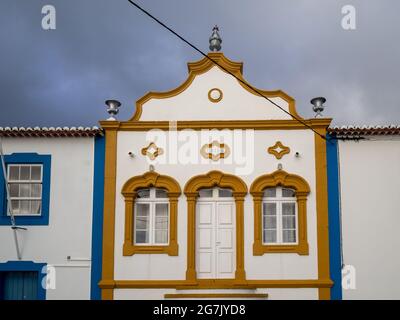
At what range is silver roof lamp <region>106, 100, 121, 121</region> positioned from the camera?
48.3 feet

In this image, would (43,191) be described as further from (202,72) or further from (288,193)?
(288,193)

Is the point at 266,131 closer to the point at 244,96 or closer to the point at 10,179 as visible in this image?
the point at 244,96

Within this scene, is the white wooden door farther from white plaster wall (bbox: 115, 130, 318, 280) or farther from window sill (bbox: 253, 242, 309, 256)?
Answer: window sill (bbox: 253, 242, 309, 256)

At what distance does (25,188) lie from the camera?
14672mm

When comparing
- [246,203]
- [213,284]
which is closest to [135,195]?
[246,203]

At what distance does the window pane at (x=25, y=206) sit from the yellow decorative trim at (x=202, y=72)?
3.28 m

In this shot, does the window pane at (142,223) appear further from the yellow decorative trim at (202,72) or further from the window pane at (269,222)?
the window pane at (269,222)

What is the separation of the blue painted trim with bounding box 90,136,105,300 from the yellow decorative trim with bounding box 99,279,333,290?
262 millimetres

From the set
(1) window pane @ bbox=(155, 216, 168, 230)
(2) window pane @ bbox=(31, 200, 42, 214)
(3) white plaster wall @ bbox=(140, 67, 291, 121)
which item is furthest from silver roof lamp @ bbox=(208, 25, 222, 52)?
(2) window pane @ bbox=(31, 200, 42, 214)

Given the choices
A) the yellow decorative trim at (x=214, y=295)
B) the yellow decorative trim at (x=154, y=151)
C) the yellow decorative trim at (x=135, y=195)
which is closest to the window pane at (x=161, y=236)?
the yellow decorative trim at (x=135, y=195)

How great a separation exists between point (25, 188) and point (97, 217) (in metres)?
1.96

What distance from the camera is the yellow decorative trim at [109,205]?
14164 millimetres

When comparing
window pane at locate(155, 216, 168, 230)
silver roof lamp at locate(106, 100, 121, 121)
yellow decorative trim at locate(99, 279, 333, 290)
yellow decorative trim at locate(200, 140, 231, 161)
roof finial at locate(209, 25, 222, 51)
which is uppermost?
roof finial at locate(209, 25, 222, 51)

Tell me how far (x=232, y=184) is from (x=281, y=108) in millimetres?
2225
